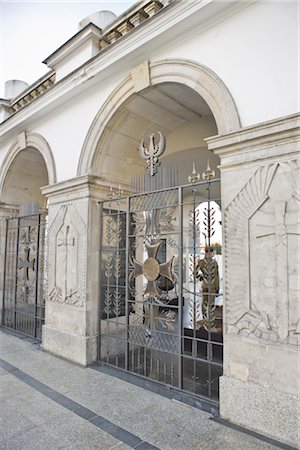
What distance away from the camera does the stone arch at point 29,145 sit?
6254mm

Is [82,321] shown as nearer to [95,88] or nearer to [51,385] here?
[51,385]

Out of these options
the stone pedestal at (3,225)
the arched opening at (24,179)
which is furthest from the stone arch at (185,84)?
the stone pedestal at (3,225)

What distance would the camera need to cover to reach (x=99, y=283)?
542 cm

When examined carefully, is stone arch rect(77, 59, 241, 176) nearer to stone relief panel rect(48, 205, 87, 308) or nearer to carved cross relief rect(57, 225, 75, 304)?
stone relief panel rect(48, 205, 87, 308)

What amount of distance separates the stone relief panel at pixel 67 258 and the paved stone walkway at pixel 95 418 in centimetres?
128

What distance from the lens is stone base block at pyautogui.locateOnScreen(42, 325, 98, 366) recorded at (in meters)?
5.15

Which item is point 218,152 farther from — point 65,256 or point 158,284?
point 65,256

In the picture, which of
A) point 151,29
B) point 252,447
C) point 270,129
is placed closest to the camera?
point 252,447

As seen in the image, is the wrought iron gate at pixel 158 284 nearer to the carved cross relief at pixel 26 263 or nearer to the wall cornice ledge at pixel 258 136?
the wall cornice ledge at pixel 258 136

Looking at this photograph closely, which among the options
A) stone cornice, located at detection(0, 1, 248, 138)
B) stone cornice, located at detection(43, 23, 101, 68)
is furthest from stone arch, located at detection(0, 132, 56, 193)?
stone cornice, located at detection(43, 23, 101, 68)

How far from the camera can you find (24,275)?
758 centimetres

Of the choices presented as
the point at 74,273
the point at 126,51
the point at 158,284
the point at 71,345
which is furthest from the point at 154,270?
the point at 126,51

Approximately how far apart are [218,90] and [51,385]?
4.42 m

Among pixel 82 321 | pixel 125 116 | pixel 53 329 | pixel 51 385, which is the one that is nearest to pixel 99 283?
pixel 82 321
